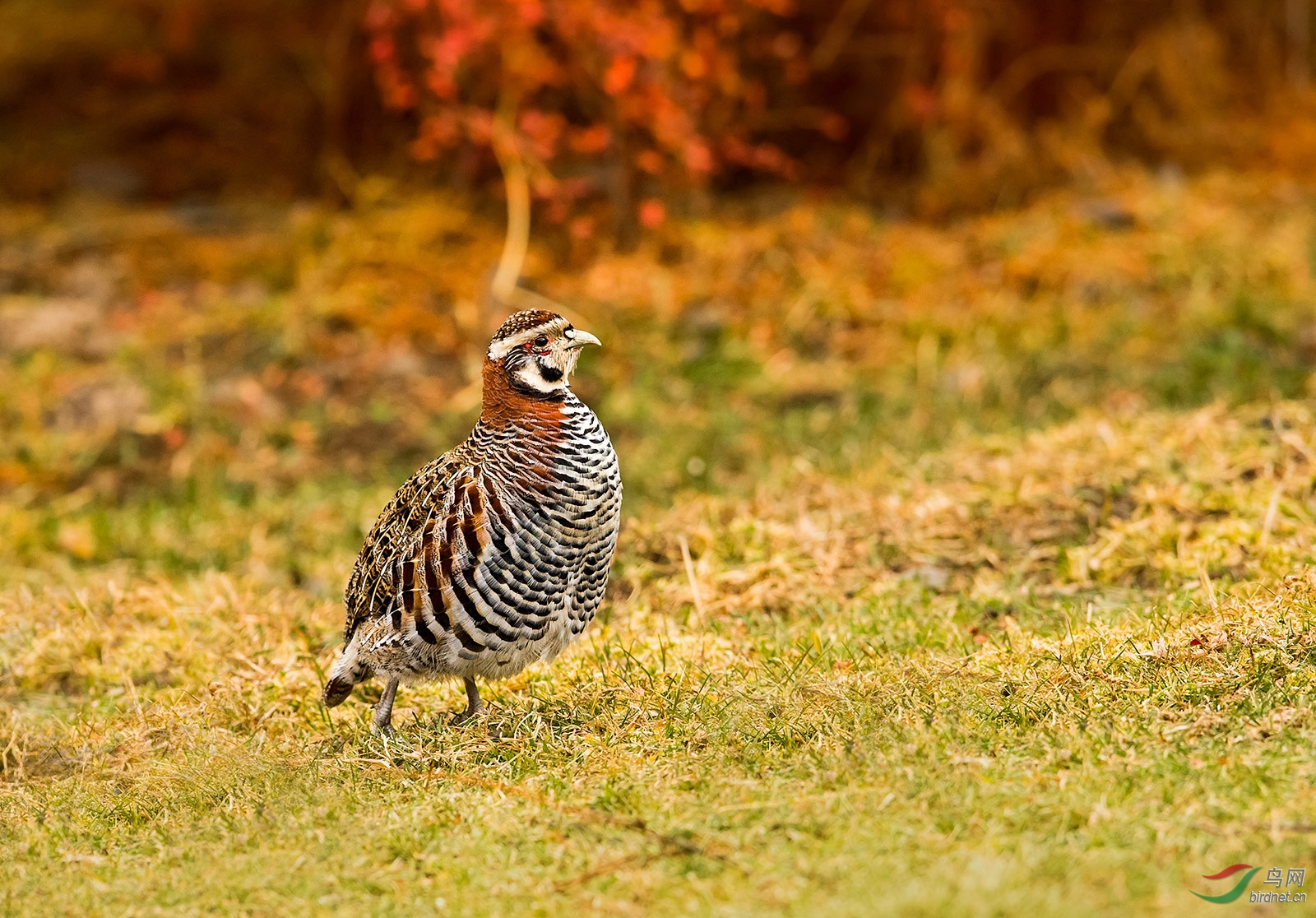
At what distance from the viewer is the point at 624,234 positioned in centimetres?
1045

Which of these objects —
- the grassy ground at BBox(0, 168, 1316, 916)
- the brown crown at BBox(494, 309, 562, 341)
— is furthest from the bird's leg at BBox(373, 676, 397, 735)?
the brown crown at BBox(494, 309, 562, 341)

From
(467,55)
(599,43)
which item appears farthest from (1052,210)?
(467,55)

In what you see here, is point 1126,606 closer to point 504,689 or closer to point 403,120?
point 504,689

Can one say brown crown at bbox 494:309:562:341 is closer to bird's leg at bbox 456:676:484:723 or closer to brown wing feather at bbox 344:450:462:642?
brown wing feather at bbox 344:450:462:642

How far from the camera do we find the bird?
4309mm

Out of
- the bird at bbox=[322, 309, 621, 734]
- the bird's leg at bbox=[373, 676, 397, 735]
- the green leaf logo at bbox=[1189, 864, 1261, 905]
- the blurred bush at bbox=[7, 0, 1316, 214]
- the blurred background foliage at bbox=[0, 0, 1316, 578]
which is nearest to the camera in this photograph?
the green leaf logo at bbox=[1189, 864, 1261, 905]

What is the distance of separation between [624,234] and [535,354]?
6.02 meters

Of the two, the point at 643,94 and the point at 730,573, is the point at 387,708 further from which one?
the point at 643,94

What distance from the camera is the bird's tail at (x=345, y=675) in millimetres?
4539

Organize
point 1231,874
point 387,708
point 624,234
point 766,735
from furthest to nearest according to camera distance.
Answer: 1. point 624,234
2. point 387,708
3. point 766,735
4. point 1231,874

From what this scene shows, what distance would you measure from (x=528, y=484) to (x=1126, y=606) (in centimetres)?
204

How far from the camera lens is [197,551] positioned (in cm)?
697

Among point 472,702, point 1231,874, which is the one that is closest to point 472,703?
point 472,702

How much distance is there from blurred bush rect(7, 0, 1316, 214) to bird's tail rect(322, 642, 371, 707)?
17.1ft
